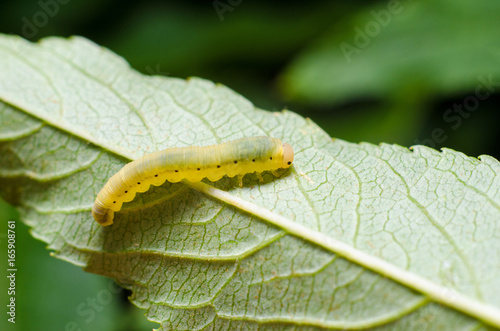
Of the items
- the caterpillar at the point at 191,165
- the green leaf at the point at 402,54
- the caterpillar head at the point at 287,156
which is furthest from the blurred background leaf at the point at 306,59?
the caterpillar head at the point at 287,156

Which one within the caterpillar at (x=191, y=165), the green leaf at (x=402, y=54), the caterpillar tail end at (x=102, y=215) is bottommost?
the caterpillar tail end at (x=102, y=215)

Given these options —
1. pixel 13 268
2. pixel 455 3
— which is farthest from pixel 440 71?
pixel 13 268

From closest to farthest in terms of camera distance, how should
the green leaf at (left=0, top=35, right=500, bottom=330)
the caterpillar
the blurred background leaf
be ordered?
1. the green leaf at (left=0, top=35, right=500, bottom=330)
2. the caterpillar
3. the blurred background leaf

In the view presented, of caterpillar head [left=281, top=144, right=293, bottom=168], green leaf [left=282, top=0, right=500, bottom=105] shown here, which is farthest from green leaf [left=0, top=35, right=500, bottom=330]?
green leaf [left=282, top=0, right=500, bottom=105]

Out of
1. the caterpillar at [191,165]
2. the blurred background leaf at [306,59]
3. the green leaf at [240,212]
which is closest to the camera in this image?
the green leaf at [240,212]

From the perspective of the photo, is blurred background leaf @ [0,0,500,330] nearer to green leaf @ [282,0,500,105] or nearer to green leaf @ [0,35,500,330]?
green leaf @ [282,0,500,105]

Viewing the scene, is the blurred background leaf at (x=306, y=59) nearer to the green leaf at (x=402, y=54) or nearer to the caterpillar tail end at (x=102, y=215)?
the green leaf at (x=402, y=54)
